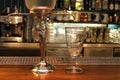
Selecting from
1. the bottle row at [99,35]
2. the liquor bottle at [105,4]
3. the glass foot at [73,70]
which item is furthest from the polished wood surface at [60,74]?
the liquor bottle at [105,4]

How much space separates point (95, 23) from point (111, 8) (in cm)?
30

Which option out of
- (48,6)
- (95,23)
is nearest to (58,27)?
(95,23)

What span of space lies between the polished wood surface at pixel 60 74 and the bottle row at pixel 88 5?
2.49 metres

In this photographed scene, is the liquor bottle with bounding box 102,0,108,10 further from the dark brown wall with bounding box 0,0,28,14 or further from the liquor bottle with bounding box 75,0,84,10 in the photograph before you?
the dark brown wall with bounding box 0,0,28,14

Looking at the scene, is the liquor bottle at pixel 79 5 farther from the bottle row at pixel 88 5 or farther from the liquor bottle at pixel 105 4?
the liquor bottle at pixel 105 4

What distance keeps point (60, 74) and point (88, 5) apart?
2708 millimetres

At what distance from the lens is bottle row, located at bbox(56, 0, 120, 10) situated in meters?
3.62

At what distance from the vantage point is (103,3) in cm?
367

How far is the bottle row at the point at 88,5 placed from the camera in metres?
3.62

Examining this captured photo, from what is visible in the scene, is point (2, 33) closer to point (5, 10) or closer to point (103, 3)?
point (5, 10)

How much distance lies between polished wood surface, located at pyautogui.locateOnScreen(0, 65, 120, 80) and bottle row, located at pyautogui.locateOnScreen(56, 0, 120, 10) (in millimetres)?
2490

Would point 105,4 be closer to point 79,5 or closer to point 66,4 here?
point 79,5

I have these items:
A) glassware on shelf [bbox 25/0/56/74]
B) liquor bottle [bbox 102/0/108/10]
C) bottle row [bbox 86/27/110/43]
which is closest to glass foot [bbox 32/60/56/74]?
glassware on shelf [bbox 25/0/56/74]

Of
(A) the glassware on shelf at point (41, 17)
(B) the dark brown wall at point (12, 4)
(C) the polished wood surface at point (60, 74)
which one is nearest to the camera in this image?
(C) the polished wood surface at point (60, 74)
